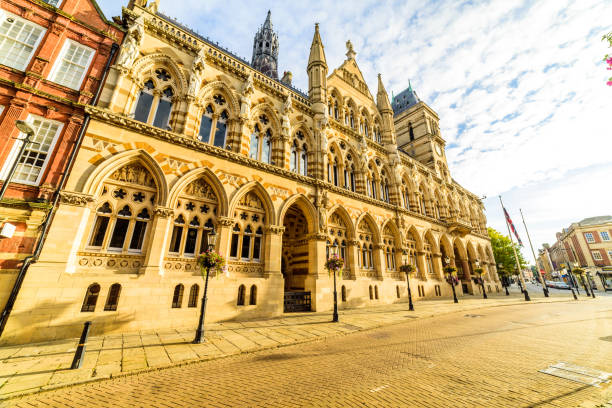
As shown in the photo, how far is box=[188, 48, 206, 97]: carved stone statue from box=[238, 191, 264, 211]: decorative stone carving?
6.26m

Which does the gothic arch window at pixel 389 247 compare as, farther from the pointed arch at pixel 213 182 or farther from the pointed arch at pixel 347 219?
the pointed arch at pixel 213 182

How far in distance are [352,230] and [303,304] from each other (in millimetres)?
6746

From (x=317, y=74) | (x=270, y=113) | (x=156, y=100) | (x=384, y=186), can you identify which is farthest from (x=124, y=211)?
(x=384, y=186)

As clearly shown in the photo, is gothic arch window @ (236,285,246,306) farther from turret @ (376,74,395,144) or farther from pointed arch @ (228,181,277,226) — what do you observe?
turret @ (376,74,395,144)

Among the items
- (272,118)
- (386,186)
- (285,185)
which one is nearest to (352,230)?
(285,185)

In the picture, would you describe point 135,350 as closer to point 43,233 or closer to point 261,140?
point 43,233

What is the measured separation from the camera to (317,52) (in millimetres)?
21328

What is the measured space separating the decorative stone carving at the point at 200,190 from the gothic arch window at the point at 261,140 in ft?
12.9

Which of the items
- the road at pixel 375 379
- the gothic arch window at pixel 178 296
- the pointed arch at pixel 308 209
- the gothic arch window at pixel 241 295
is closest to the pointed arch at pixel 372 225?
the pointed arch at pixel 308 209

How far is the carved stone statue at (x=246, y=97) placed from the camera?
14520 millimetres

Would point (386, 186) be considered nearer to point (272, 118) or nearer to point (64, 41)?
point (272, 118)

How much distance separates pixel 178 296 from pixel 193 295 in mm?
616

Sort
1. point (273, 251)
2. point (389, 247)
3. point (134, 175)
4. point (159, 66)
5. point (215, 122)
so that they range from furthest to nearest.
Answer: point (389, 247) < point (215, 122) < point (273, 251) < point (159, 66) < point (134, 175)

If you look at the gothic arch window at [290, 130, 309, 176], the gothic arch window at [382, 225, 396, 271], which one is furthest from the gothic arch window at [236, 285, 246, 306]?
the gothic arch window at [382, 225, 396, 271]
